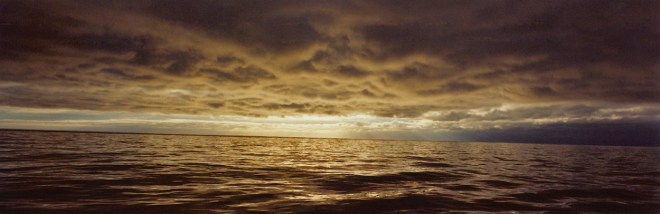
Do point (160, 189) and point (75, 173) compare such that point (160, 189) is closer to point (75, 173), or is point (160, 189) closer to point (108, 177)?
point (108, 177)

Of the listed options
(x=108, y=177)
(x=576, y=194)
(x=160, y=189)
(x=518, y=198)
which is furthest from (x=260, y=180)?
(x=576, y=194)

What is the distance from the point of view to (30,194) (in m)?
10.9

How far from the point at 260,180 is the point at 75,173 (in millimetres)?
8908

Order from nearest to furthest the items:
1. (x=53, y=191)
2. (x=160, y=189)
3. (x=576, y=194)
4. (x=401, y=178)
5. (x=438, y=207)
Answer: (x=438, y=207) → (x=53, y=191) → (x=160, y=189) → (x=576, y=194) → (x=401, y=178)

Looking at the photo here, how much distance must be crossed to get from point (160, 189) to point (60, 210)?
344 cm

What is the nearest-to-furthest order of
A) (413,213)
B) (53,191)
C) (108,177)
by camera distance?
1. (413,213)
2. (53,191)
3. (108,177)

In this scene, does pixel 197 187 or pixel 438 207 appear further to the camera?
pixel 197 187

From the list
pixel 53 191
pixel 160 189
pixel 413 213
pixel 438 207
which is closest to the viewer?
pixel 413 213

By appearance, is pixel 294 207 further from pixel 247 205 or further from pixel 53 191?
pixel 53 191

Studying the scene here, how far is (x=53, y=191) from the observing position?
37.3 feet

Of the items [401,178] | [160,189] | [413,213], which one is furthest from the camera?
[401,178]

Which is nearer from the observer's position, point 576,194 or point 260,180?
point 576,194

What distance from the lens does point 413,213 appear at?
31.8 ft

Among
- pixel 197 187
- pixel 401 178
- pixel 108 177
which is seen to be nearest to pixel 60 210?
pixel 197 187
